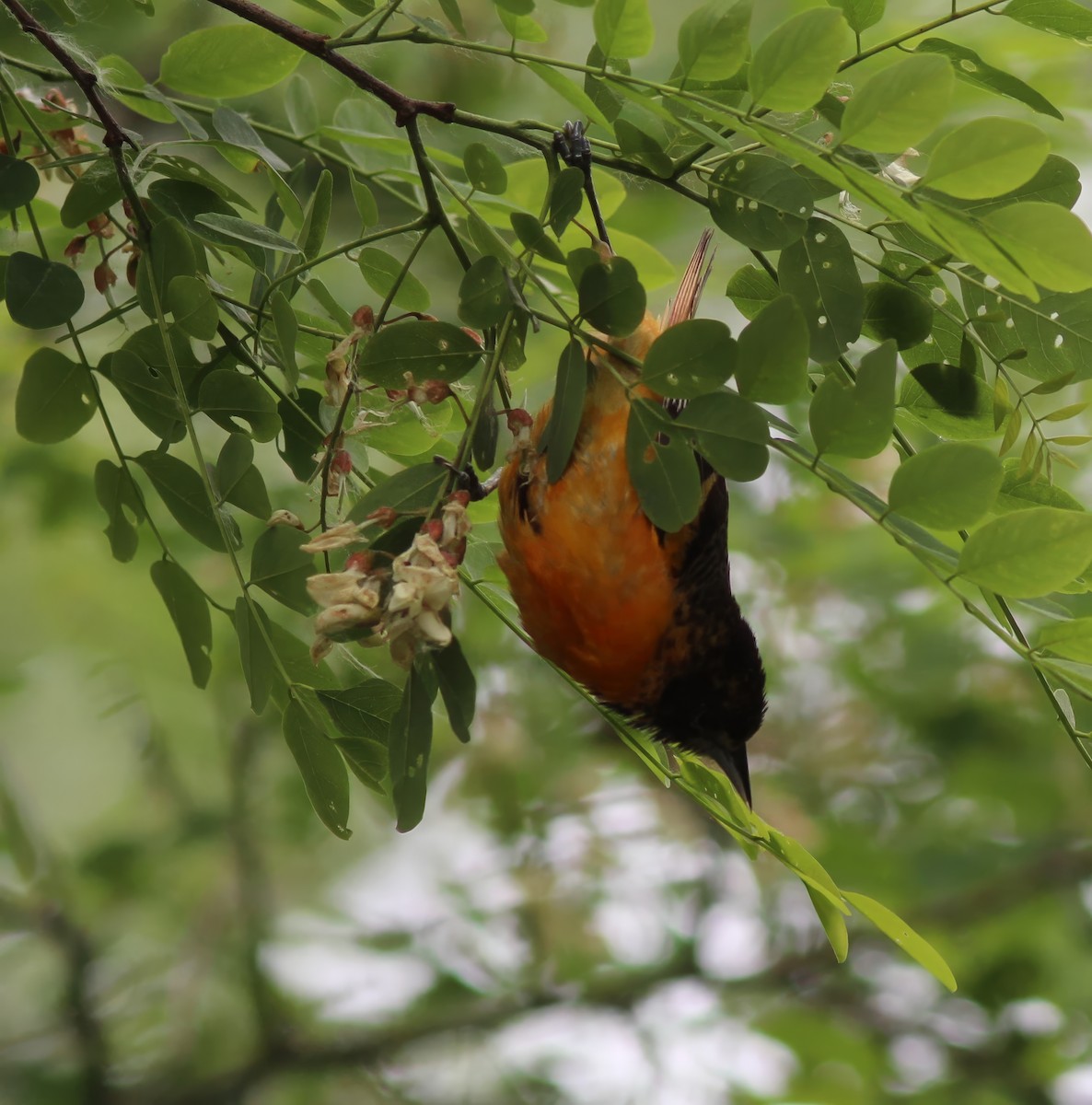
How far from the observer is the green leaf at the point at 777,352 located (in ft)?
4.09

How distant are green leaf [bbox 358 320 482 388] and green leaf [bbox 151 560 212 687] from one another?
371 mm

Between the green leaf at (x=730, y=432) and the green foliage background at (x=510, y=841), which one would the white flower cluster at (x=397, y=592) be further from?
the green foliage background at (x=510, y=841)

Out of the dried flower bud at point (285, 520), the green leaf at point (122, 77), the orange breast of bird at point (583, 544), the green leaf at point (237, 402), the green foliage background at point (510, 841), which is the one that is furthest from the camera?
the green foliage background at point (510, 841)

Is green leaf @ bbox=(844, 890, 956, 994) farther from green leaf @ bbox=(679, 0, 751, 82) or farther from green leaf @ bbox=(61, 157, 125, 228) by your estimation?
green leaf @ bbox=(61, 157, 125, 228)

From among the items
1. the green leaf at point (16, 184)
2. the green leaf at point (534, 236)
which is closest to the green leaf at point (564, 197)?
the green leaf at point (534, 236)

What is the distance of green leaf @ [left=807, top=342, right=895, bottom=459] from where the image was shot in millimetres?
1258

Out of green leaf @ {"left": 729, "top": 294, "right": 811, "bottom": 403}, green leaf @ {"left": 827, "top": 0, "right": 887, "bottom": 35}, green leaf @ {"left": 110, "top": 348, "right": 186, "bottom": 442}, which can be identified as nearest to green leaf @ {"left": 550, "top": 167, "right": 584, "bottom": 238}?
green leaf @ {"left": 729, "top": 294, "right": 811, "bottom": 403}

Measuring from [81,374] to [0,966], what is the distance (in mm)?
3835

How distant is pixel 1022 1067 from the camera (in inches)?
168

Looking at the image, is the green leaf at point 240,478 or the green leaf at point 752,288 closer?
the green leaf at point 240,478

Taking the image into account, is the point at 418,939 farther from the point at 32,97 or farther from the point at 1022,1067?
the point at 32,97

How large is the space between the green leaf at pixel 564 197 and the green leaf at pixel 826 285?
22 centimetres

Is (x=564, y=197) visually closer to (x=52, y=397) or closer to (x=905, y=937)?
(x=52, y=397)

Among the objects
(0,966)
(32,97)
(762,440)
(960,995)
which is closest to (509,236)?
(32,97)
